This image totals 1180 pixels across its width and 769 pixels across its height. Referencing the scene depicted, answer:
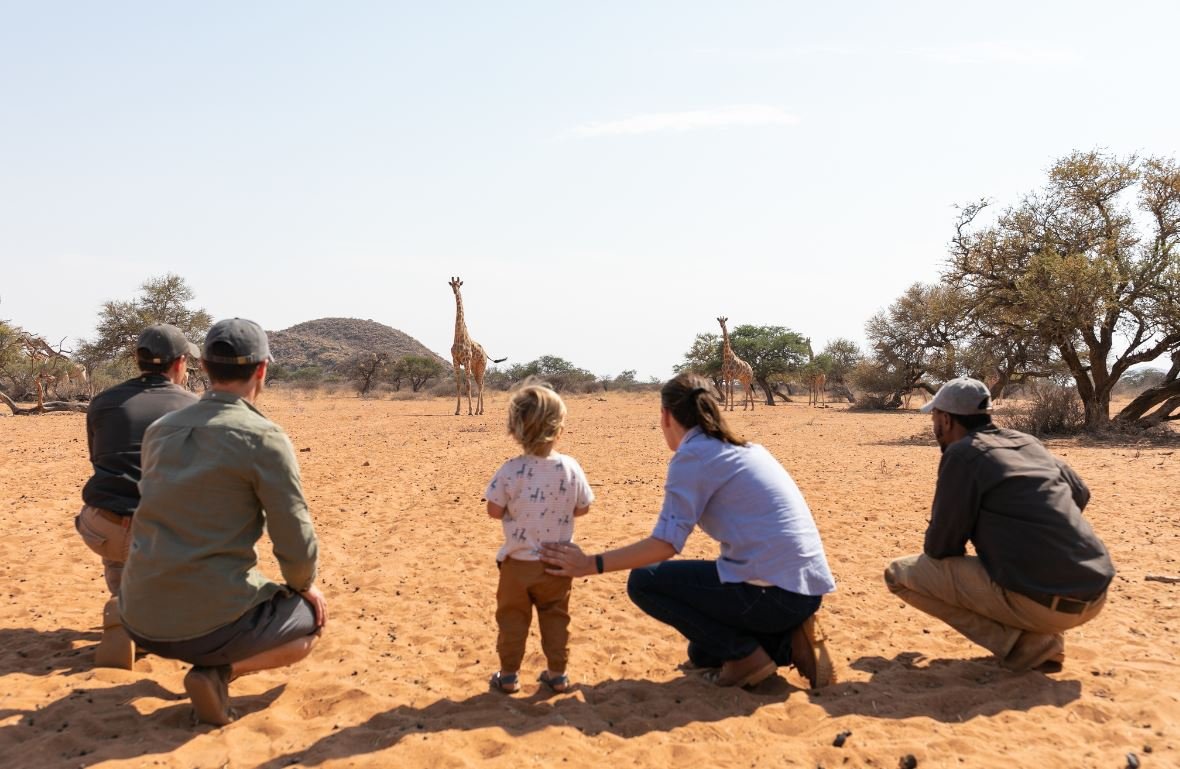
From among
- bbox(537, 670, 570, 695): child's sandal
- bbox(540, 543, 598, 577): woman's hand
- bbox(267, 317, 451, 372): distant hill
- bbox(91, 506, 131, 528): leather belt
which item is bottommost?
bbox(537, 670, 570, 695): child's sandal

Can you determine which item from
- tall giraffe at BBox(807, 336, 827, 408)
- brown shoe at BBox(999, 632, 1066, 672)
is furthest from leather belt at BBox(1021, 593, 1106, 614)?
tall giraffe at BBox(807, 336, 827, 408)

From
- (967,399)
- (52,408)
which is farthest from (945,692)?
(52,408)

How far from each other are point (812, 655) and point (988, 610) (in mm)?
990

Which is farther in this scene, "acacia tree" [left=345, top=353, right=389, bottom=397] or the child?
"acacia tree" [left=345, top=353, right=389, bottom=397]

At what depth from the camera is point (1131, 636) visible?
4.73 metres

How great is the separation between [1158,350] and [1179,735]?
17.4 meters

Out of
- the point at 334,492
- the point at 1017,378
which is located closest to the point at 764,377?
the point at 1017,378

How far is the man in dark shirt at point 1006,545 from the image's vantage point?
389cm

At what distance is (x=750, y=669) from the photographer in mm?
3947

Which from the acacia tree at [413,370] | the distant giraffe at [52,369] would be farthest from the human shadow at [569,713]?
the acacia tree at [413,370]

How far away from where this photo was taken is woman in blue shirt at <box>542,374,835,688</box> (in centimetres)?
373

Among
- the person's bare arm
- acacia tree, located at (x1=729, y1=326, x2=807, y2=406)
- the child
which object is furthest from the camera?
acacia tree, located at (x1=729, y1=326, x2=807, y2=406)

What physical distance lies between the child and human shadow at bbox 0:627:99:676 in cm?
249

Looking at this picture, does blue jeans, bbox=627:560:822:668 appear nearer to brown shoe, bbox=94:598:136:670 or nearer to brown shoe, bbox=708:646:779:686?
brown shoe, bbox=708:646:779:686
